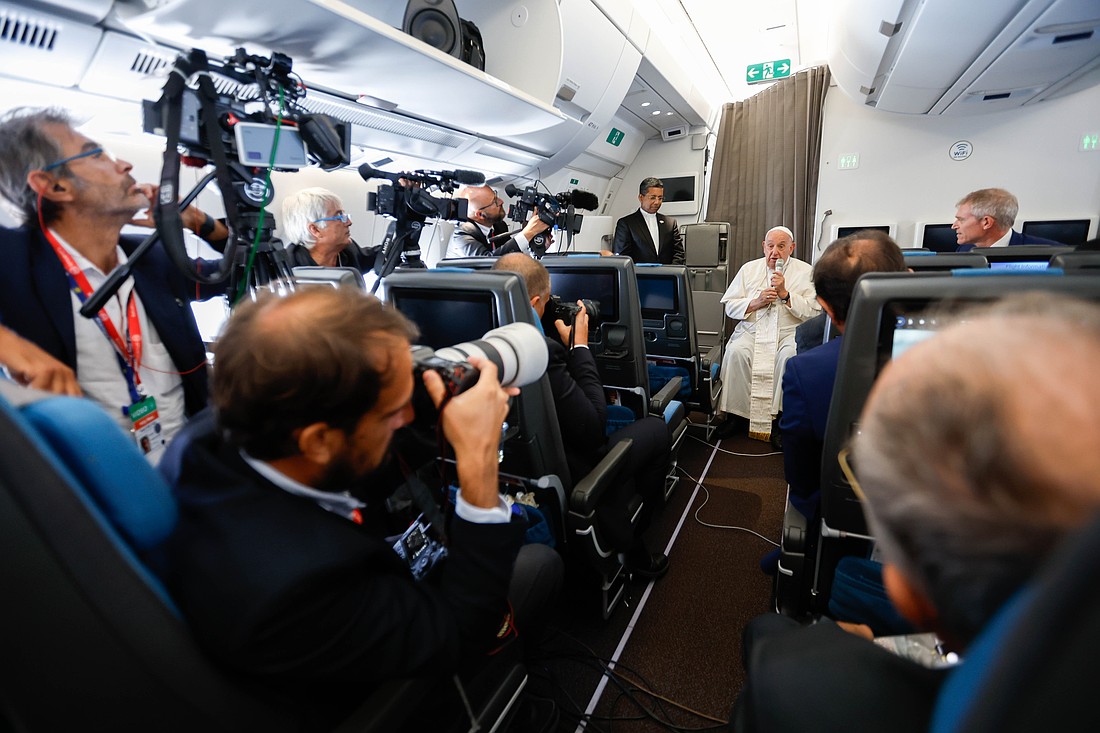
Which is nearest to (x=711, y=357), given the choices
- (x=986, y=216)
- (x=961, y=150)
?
(x=986, y=216)

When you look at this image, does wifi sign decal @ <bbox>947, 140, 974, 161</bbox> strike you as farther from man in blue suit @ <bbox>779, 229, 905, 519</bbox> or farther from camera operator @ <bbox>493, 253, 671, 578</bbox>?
camera operator @ <bbox>493, 253, 671, 578</bbox>

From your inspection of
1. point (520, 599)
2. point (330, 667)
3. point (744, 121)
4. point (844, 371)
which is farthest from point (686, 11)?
point (330, 667)

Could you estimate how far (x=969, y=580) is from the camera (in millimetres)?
429

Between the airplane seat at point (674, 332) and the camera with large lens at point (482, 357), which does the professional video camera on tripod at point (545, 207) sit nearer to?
the airplane seat at point (674, 332)

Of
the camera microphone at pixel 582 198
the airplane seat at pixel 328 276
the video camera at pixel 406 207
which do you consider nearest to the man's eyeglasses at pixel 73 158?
the airplane seat at pixel 328 276

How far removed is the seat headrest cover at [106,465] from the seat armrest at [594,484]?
126cm

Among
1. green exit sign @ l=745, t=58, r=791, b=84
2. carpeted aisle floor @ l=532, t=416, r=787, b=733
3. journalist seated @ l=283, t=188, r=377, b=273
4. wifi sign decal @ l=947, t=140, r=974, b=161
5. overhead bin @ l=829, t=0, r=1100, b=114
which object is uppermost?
green exit sign @ l=745, t=58, r=791, b=84

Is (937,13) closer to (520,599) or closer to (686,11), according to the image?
(686,11)

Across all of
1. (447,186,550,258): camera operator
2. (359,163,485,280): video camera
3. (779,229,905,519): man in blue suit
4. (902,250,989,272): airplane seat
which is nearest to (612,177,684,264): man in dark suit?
(447,186,550,258): camera operator

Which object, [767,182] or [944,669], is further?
[767,182]

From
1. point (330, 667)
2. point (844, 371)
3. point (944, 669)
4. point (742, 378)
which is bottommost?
point (742, 378)

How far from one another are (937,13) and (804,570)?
3.75 meters

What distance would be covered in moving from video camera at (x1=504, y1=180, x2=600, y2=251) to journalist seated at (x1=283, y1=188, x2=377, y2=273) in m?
1.37

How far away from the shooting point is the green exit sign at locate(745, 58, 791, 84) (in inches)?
245
